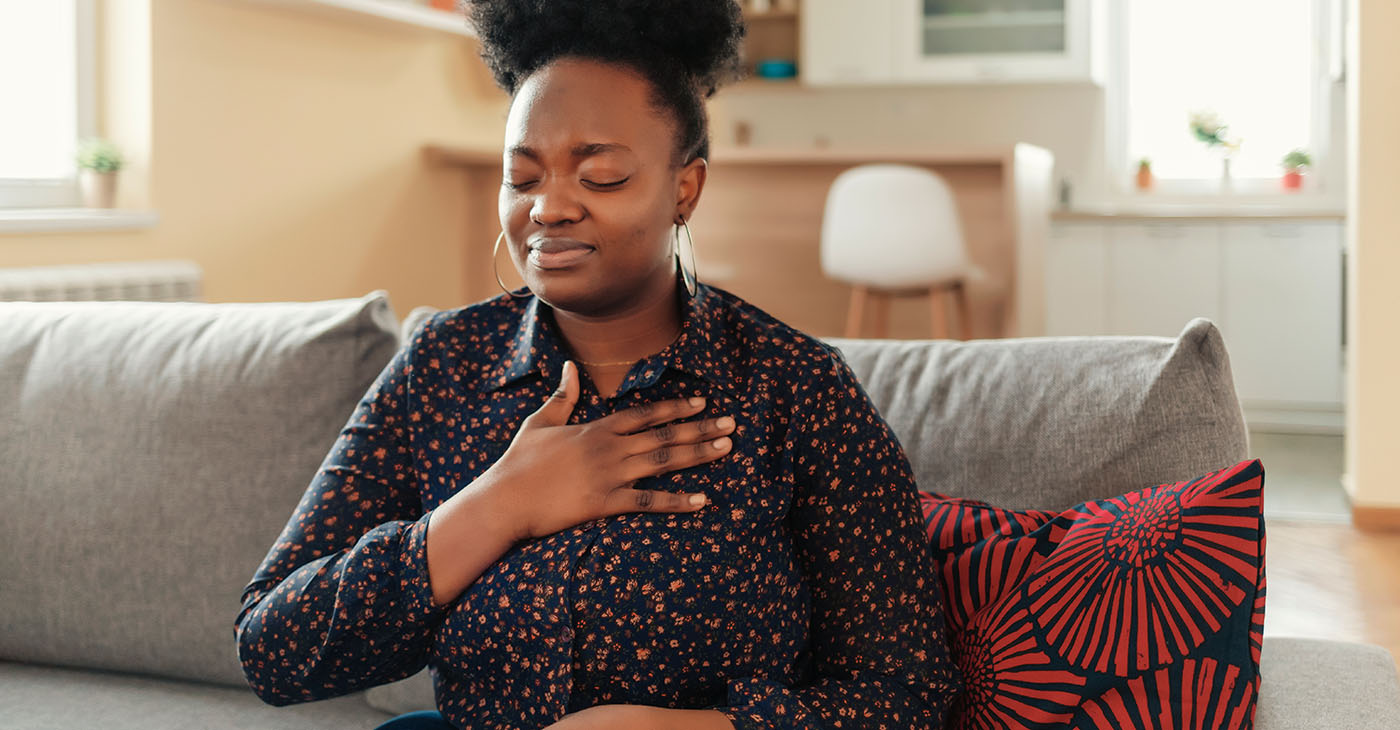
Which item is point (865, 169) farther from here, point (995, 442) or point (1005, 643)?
point (1005, 643)

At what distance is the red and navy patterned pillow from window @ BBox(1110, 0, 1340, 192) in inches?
214

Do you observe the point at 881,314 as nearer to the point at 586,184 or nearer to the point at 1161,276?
the point at 1161,276

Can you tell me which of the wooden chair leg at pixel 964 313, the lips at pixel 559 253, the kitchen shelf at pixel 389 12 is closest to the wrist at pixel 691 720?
the lips at pixel 559 253

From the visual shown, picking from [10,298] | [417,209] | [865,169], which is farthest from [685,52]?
[417,209]

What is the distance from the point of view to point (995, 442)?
138 cm

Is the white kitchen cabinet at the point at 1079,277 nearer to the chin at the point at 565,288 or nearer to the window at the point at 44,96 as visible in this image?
the window at the point at 44,96

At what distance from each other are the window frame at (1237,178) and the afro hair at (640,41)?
5028 mm

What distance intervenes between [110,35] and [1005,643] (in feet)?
10.6

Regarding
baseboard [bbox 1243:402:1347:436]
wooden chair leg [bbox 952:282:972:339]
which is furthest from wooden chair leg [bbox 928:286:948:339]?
baseboard [bbox 1243:402:1347:436]

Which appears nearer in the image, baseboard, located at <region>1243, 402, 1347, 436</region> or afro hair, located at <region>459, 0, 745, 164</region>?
afro hair, located at <region>459, 0, 745, 164</region>

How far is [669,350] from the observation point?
3.75 feet

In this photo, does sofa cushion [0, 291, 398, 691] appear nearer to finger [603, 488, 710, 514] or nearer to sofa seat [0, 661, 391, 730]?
sofa seat [0, 661, 391, 730]

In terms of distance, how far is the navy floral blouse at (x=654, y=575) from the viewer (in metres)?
1.06

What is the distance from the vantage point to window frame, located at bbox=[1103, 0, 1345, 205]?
5914mm
